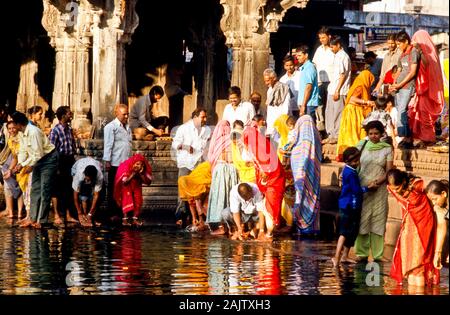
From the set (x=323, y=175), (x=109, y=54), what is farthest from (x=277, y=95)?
(x=109, y=54)

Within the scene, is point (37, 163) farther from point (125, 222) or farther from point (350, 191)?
point (350, 191)

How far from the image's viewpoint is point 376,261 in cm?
1616

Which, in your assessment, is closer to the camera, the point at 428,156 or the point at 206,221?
the point at 428,156

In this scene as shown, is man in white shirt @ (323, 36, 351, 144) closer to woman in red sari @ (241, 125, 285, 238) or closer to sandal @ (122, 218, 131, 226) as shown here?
woman in red sari @ (241, 125, 285, 238)

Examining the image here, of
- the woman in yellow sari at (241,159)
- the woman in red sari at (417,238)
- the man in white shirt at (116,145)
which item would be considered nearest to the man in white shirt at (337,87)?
the woman in yellow sari at (241,159)

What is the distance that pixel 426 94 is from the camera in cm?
1900

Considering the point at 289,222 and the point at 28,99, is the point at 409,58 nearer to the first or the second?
the point at 289,222

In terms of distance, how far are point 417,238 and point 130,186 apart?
7056 millimetres

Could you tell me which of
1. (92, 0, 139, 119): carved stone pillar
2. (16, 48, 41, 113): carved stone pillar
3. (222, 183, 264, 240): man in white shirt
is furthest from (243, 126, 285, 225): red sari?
(16, 48, 41, 113): carved stone pillar

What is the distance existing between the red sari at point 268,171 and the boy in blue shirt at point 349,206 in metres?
2.45

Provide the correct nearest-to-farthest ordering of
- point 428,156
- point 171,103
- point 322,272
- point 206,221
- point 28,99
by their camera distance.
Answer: point 322,272, point 428,156, point 206,221, point 171,103, point 28,99

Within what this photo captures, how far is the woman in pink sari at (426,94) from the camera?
1886 cm

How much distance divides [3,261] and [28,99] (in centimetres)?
1617
